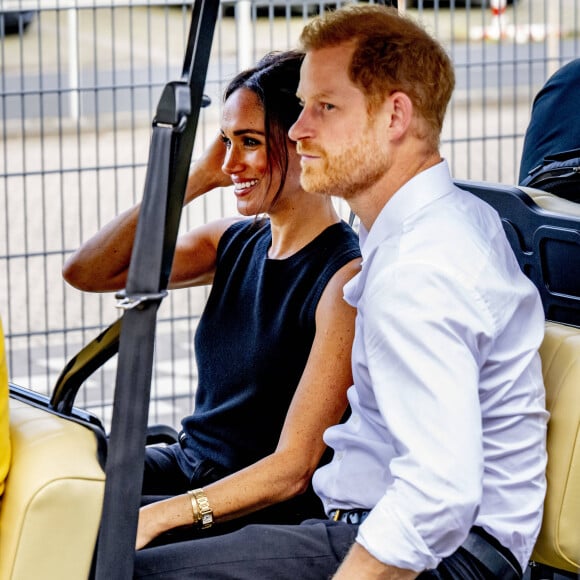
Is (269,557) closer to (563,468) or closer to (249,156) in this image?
(563,468)

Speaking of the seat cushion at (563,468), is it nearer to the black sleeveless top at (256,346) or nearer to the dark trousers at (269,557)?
the dark trousers at (269,557)

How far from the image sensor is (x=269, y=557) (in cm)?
179

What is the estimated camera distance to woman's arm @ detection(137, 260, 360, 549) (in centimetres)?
199

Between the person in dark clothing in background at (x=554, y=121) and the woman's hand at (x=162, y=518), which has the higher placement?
the person in dark clothing in background at (x=554, y=121)

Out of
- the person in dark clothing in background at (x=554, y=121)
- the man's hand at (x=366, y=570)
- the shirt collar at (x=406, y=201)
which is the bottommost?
the man's hand at (x=366, y=570)

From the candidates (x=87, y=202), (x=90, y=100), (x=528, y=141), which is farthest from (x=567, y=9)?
(x=528, y=141)

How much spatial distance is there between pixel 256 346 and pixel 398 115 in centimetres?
57

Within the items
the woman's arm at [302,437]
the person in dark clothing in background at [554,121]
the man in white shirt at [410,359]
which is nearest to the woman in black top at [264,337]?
the woman's arm at [302,437]

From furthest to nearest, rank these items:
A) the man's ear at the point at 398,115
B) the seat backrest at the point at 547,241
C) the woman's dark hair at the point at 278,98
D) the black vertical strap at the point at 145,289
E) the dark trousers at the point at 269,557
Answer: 1. the woman's dark hair at the point at 278,98
2. the seat backrest at the point at 547,241
3. the man's ear at the point at 398,115
4. the dark trousers at the point at 269,557
5. the black vertical strap at the point at 145,289

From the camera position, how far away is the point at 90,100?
366 inches

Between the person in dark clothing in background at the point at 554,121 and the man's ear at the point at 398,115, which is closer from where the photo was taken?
the man's ear at the point at 398,115

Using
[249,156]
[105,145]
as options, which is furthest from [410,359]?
[105,145]

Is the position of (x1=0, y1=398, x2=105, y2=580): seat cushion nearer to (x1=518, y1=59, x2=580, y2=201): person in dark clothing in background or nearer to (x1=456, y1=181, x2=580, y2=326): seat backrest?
(x1=456, y1=181, x2=580, y2=326): seat backrest

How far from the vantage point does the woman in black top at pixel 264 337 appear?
6.61 ft
